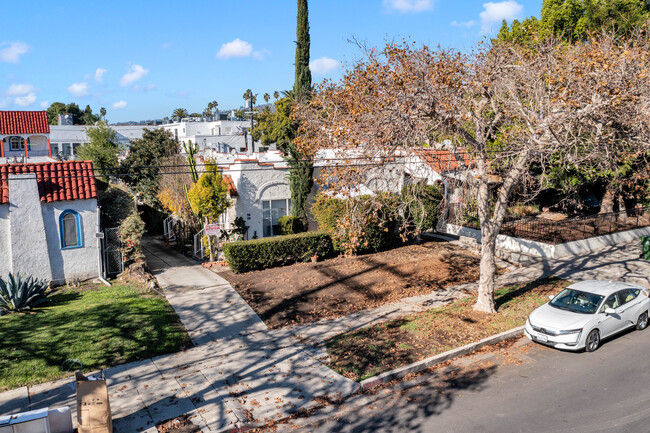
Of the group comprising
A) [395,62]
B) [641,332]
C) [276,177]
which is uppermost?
[395,62]

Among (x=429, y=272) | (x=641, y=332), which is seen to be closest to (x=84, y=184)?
(x=429, y=272)

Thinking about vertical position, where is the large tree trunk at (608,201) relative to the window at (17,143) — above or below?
below

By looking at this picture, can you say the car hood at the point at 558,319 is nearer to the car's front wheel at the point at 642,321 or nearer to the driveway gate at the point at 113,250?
the car's front wheel at the point at 642,321

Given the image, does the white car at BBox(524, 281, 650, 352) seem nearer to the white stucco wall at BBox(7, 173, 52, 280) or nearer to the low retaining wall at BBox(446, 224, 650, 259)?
the low retaining wall at BBox(446, 224, 650, 259)

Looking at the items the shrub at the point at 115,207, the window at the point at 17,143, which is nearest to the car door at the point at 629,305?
the shrub at the point at 115,207

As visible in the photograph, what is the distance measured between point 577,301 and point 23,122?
140 ft

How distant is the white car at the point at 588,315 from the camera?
11.1m

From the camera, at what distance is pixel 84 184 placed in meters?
16.8

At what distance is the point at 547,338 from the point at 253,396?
7120 mm

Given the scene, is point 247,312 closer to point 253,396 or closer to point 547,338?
point 253,396

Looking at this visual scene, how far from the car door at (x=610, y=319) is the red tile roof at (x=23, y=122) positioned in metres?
41.6

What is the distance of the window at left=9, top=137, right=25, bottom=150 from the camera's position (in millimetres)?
39000

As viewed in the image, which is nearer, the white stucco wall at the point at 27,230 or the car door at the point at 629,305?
the car door at the point at 629,305

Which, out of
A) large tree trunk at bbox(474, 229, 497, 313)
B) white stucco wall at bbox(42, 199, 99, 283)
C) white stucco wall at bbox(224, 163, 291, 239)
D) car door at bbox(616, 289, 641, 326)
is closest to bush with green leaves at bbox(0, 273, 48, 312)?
white stucco wall at bbox(42, 199, 99, 283)
